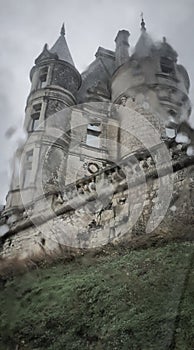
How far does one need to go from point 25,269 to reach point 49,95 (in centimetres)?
1050

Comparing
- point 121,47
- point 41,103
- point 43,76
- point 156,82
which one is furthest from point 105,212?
point 121,47

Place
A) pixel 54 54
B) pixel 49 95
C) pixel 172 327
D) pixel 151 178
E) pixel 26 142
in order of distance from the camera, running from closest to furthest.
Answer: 1. pixel 172 327
2. pixel 151 178
3. pixel 26 142
4. pixel 49 95
5. pixel 54 54

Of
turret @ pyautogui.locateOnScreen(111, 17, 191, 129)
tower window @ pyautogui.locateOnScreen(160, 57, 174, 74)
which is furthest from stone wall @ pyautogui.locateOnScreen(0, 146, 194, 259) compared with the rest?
tower window @ pyautogui.locateOnScreen(160, 57, 174, 74)

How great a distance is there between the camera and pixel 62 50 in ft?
64.3

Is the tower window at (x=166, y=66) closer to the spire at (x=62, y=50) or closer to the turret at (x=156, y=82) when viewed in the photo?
the turret at (x=156, y=82)

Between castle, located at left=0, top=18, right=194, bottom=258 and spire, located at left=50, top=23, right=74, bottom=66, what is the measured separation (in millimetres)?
70

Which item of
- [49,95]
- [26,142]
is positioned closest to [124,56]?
[49,95]

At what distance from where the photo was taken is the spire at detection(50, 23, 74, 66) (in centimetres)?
1891

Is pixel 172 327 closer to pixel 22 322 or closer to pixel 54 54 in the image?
pixel 22 322

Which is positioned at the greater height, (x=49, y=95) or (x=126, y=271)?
(x=49, y=95)

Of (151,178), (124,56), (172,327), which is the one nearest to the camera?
(172,327)

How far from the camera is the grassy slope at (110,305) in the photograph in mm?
4656

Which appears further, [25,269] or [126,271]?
[25,269]

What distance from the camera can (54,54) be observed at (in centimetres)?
1844
